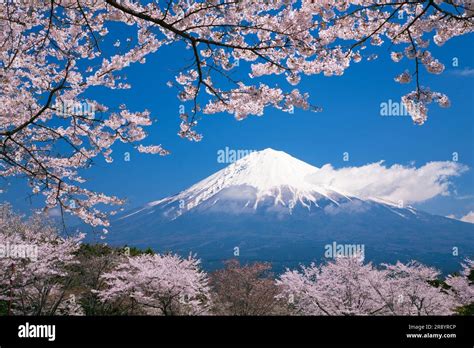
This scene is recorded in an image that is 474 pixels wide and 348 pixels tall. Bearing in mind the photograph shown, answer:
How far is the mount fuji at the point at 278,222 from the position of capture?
105m

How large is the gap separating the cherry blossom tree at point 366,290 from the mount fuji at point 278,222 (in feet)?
269

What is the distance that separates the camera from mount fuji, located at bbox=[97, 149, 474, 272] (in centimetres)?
10475

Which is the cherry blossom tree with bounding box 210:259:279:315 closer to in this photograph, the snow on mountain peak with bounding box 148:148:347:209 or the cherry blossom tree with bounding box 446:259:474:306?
the cherry blossom tree with bounding box 446:259:474:306

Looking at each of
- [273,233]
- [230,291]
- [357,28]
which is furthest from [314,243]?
[357,28]

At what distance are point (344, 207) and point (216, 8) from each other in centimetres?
14425

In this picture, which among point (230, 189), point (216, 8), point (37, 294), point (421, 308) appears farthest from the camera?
point (230, 189)

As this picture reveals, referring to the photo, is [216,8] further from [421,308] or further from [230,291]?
[230,291]

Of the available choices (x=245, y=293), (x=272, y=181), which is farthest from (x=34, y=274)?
(x=272, y=181)

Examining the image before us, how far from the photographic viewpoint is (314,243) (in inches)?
4387

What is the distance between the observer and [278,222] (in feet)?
432

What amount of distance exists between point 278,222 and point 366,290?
12489 centimetres
